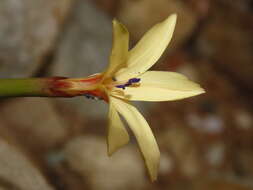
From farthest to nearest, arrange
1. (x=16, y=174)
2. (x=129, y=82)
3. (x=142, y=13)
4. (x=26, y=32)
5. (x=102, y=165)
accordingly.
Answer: (x=142, y=13) < (x=102, y=165) < (x=26, y=32) < (x=16, y=174) < (x=129, y=82)

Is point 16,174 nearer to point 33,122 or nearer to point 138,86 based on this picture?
point 138,86

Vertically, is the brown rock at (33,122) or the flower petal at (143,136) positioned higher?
the flower petal at (143,136)

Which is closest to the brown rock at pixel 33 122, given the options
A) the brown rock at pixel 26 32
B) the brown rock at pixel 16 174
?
the brown rock at pixel 26 32

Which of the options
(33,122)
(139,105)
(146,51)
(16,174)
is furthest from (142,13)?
(146,51)

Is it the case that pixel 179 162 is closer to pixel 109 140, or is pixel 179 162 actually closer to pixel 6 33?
pixel 6 33

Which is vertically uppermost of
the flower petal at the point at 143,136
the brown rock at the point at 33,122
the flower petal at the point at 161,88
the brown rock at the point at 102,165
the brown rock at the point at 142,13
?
the flower petal at the point at 161,88

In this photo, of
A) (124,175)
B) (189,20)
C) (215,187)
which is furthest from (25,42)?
(189,20)

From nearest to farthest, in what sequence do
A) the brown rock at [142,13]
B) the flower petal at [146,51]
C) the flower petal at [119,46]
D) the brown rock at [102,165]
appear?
the flower petal at [119,46], the flower petal at [146,51], the brown rock at [102,165], the brown rock at [142,13]

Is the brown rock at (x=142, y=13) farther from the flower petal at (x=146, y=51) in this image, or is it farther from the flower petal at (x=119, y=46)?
the flower petal at (x=119, y=46)
